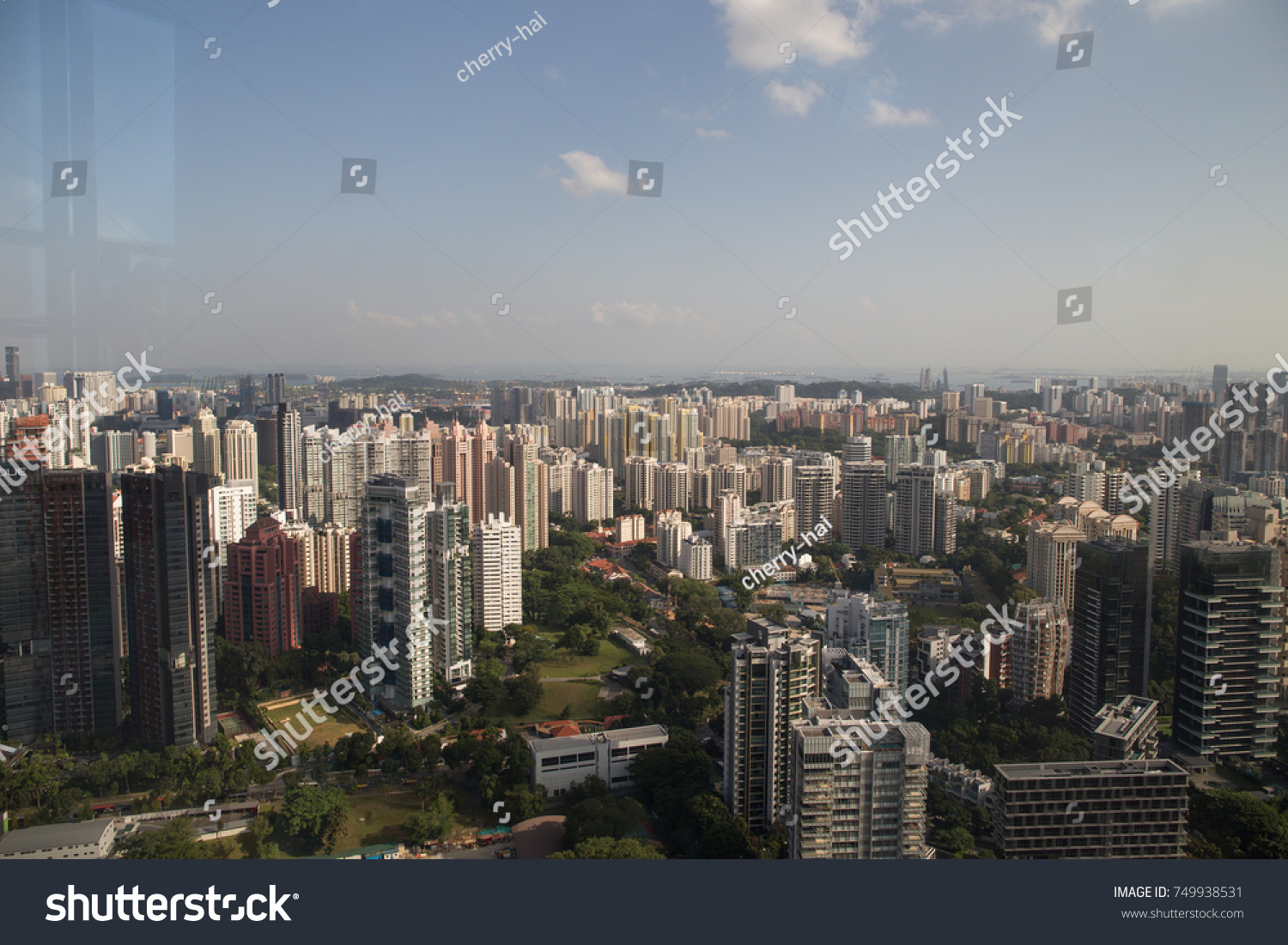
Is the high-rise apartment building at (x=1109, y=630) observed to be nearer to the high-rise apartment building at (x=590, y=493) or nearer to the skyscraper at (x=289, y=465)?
the skyscraper at (x=289, y=465)

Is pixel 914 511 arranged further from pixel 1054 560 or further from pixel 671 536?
pixel 671 536

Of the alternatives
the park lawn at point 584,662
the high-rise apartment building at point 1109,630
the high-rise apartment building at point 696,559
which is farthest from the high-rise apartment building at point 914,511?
the park lawn at point 584,662

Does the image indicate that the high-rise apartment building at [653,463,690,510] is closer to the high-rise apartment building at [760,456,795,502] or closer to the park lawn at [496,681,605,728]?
the high-rise apartment building at [760,456,795,502]

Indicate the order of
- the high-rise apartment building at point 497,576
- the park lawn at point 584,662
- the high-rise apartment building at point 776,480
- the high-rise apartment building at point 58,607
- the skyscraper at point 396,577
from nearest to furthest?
the high-rise apartment building at point 58,607 < the skyscraper at point 396,577 < the park lawn at point 584,662 < the high-rise apartment building at point 497,576 < the high-rise apartment building at point 776,480

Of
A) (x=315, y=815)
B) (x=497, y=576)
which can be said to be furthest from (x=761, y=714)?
(x=497, y=576)

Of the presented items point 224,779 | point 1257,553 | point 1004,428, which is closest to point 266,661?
point 224,779
